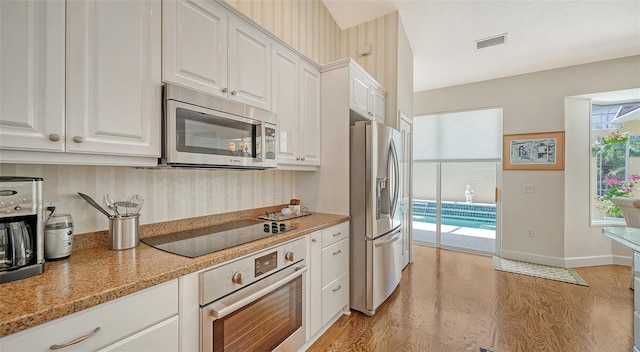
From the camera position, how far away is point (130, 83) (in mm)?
1242

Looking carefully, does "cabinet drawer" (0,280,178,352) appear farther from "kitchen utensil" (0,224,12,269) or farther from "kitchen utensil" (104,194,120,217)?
"kitchen utensil" (104,194,120,217)

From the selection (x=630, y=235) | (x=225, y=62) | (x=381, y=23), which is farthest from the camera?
(x=381, y=23)

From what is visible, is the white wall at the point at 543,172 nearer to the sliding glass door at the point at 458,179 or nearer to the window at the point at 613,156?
the sliding glass door at the point at 458,179

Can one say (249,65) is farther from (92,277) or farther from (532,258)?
(532,258)

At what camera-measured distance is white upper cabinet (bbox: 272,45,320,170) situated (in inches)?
83.6

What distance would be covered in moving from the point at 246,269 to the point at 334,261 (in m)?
0.99

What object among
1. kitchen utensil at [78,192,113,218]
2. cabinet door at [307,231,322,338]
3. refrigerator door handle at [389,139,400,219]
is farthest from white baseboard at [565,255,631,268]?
kitchen utensil at [78,192,113,218]

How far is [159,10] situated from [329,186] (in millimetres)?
1769

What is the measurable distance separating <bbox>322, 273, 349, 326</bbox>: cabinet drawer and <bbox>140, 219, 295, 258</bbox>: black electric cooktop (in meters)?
0.68

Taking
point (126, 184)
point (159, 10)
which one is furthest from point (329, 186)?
point (159, 10)

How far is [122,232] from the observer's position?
1.32m

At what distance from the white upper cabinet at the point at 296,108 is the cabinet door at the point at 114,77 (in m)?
0.89

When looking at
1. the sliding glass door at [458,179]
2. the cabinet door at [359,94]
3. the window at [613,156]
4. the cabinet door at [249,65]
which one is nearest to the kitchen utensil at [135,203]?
the cabinet door at [249,65]

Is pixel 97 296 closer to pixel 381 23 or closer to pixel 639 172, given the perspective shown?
pixel 381 23
